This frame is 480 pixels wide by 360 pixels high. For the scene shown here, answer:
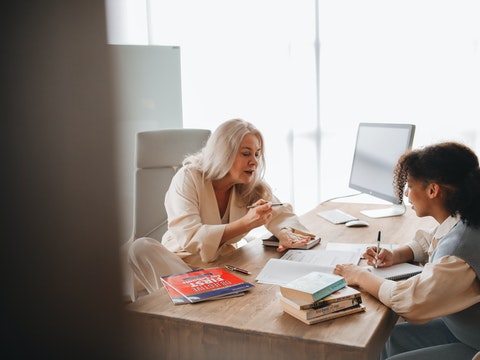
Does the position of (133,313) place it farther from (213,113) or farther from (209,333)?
(213,113)

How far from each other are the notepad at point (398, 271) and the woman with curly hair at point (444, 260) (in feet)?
0.12

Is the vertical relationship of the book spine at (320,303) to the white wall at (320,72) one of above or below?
below

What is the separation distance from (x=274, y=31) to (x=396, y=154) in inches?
112

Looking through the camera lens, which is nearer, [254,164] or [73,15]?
[73,15]

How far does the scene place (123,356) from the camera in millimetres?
265

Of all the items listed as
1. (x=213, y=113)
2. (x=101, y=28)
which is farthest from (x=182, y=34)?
(x=101, y=28)

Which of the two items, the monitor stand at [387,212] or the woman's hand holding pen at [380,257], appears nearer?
the woman's hand holding pen at [380,257]

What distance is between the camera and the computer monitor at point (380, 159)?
2.42 metres

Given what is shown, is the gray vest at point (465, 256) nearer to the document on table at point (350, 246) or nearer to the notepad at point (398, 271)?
the notepad at point (398, 271)

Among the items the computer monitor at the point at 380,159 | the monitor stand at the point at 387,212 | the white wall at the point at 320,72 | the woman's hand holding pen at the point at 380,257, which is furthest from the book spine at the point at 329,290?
the white wall at the point at 320,72

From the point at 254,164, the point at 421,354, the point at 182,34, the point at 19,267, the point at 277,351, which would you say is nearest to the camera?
the point at 19,267

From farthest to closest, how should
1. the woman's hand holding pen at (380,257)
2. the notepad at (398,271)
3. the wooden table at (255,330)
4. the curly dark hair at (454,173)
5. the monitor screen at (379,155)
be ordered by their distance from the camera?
the monitor screen at (379,155) → the woman's hand holding pen at (380,257) → the notepad at (398,271) → the curly dark hair at (454,173) → the wooden table at (255,330)

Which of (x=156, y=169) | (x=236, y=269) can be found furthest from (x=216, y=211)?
(x=156, y=169)

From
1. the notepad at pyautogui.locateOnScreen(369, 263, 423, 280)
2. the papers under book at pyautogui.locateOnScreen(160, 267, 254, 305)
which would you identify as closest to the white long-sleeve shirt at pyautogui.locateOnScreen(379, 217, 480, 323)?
the notepad at pyautogui.locateOnScreen(369, 263, 423, 280)
